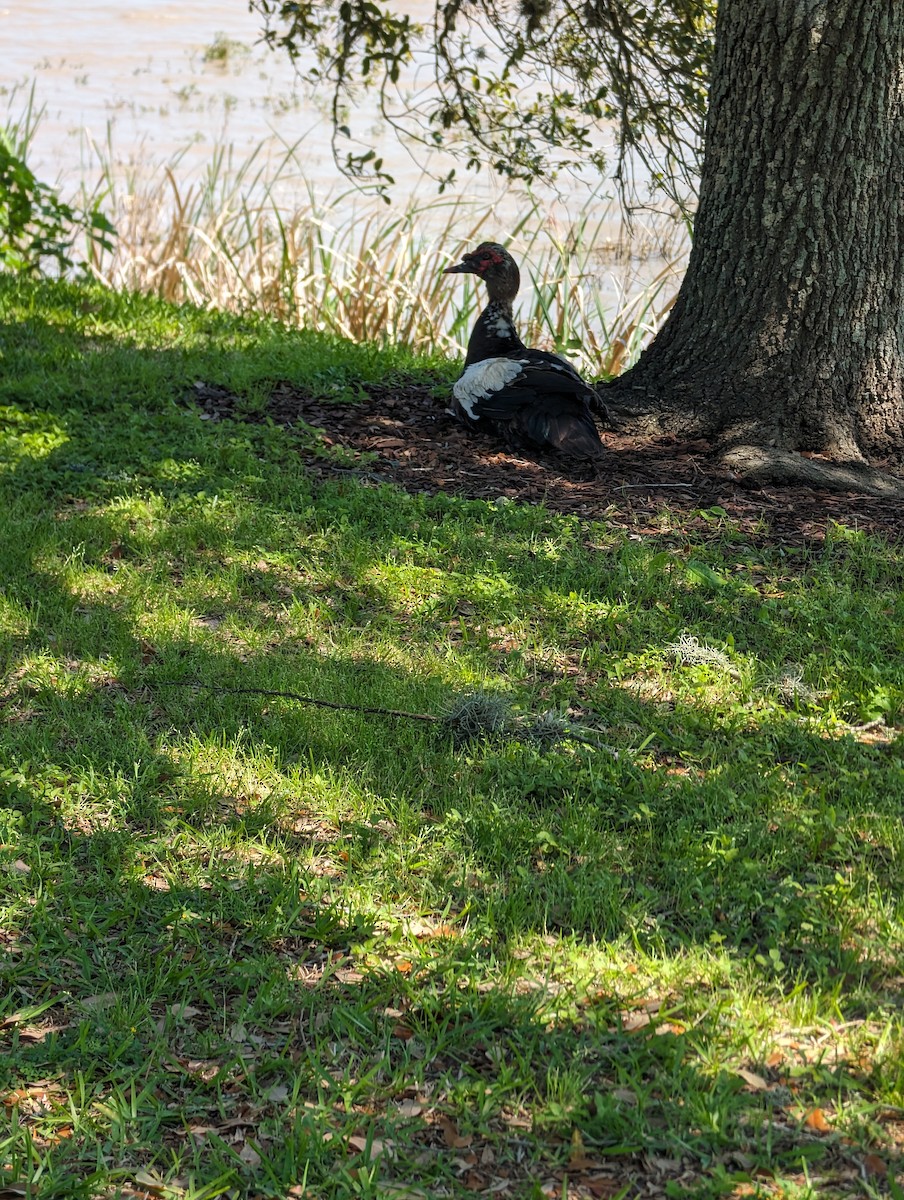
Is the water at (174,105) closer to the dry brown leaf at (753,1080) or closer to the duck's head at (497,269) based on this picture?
the duck's head at (497,269)

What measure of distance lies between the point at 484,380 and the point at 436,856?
3655mm

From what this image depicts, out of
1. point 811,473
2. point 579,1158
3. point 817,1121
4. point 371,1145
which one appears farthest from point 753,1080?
point 811,473

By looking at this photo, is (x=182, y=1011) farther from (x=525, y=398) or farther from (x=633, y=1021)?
(x=525, y=398)

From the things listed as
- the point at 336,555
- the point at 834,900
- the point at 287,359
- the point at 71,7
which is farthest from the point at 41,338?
the point at 71,7

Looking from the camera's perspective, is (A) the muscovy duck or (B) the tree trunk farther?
(A) the muscovy duck

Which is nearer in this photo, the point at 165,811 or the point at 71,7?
the point at 165,811

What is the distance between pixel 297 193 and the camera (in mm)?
14172

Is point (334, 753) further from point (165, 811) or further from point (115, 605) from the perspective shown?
point (115, 605)

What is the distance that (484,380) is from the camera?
6.41 m

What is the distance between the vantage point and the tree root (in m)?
5.76

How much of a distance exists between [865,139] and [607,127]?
1089 centimetres

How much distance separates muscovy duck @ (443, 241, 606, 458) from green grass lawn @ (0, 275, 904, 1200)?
2.76 ft

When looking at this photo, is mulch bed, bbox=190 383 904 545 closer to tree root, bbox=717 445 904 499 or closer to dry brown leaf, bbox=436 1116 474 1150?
tree root, bbox=717 445 904 499

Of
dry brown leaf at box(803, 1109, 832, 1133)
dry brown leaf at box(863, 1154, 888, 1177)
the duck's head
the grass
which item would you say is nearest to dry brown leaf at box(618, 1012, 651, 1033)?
dry brown leaf at box(803, 1109, 832, 1133)
